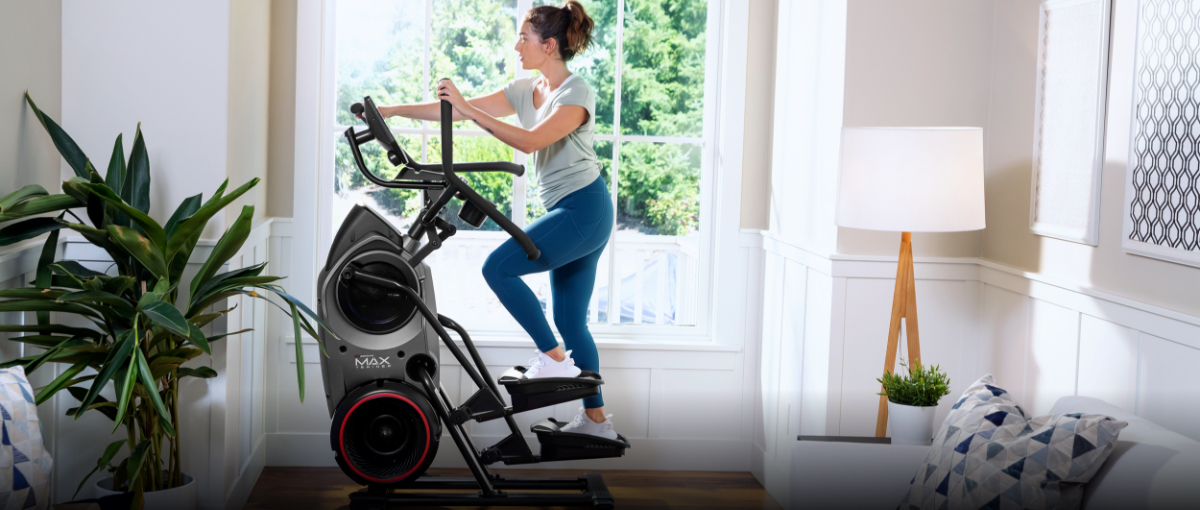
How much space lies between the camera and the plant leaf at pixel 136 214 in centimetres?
201

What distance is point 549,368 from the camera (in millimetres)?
2832

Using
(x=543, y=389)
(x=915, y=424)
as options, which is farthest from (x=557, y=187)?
(x=915, y=424)

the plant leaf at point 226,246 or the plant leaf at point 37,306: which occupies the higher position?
the plant leaf at point 226,246

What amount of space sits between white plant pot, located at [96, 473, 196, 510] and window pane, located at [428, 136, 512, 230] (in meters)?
1.41

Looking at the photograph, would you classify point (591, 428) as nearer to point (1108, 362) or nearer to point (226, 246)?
point (226, 246)

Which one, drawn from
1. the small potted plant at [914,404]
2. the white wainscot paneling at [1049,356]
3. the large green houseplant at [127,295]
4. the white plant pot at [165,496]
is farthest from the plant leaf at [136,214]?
the white wainscot paneling at [1049,356]

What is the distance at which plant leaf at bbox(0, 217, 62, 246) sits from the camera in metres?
2.02

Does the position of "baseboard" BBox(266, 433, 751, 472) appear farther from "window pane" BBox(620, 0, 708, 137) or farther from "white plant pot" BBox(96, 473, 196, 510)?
"window pane" BBox(620, 0, 708, 137)

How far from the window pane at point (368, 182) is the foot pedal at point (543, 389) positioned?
886 millimetres

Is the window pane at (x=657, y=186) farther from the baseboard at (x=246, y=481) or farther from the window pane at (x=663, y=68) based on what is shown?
the baseboard at (x=246, y=481)

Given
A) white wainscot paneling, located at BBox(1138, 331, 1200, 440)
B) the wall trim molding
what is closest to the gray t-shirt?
the wall trim molding

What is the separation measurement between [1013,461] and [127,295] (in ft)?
7.20

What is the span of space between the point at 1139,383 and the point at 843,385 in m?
0.92

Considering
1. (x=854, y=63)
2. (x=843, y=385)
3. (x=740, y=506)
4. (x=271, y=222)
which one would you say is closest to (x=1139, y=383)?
(x=843, y=385)
